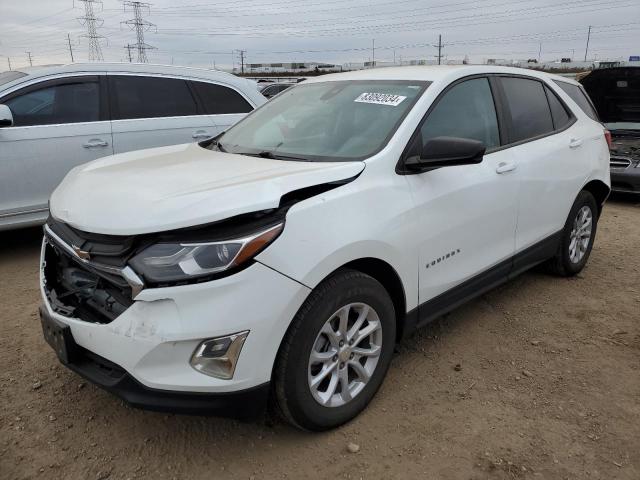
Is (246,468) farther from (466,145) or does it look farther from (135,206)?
(466,145)

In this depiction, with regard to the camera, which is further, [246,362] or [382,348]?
[382,348]

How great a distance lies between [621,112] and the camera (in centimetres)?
804

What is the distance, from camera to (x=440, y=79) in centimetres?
315

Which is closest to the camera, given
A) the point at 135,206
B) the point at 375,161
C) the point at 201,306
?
the point at 201,306

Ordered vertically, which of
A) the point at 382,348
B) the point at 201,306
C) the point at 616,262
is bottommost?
the point at 616,262

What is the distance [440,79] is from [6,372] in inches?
120

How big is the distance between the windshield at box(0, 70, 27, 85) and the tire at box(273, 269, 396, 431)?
407 centimetres

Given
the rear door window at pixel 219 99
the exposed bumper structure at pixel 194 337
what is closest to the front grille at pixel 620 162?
the rear door window at pixel 219 99

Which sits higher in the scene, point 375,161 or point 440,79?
point 440,79

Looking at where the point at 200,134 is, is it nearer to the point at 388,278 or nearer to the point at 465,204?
the point at 465,204

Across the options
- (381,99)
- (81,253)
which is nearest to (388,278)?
(381,99)

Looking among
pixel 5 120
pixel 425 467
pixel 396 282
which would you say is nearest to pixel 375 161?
pixel 396 282

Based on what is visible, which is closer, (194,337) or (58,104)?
(194,337)

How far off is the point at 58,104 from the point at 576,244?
4.83 metres
